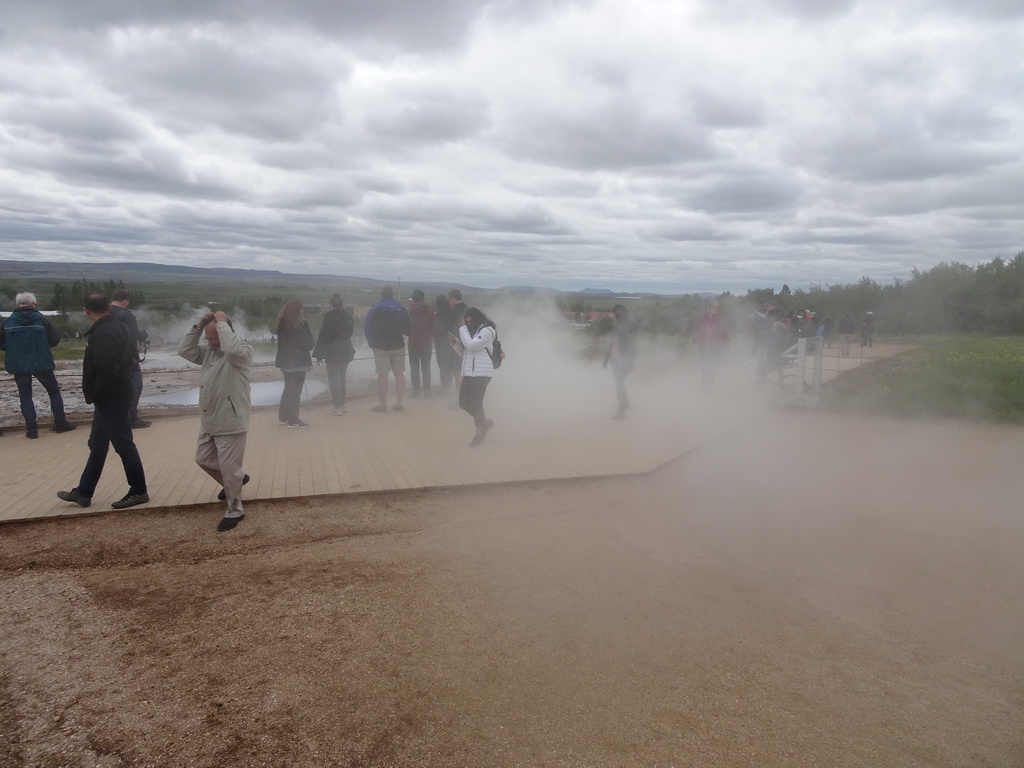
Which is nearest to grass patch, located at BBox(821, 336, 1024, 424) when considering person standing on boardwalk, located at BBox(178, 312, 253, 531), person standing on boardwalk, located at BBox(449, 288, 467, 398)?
person standing on boardwalk, located at BBox(449, 288, 467, 398)

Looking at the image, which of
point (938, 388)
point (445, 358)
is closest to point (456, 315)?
point (445, 358)

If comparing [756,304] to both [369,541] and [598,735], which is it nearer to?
[369,541]

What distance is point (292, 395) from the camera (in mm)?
Result: 8211

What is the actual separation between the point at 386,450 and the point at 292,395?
5.79 ft

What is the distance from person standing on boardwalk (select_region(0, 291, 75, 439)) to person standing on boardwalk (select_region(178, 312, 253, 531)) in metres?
3.67

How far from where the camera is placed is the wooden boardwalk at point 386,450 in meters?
5.73

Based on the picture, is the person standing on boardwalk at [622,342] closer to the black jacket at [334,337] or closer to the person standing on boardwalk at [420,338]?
the person standing on boardwalk at [420,338]

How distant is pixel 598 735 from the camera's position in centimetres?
280

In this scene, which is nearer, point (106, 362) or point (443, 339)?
point (106, 362)

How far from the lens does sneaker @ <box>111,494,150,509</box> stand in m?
5.17

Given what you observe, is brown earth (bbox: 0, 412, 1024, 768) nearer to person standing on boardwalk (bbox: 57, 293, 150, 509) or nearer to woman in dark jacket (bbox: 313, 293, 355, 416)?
person standing on boardwalk (bbox: 57, 293, 150, 509)

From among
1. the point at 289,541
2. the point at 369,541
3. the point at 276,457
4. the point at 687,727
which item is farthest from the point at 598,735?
the point at 276,457

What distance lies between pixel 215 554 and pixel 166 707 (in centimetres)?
174

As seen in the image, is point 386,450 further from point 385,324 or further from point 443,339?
point 443,339
